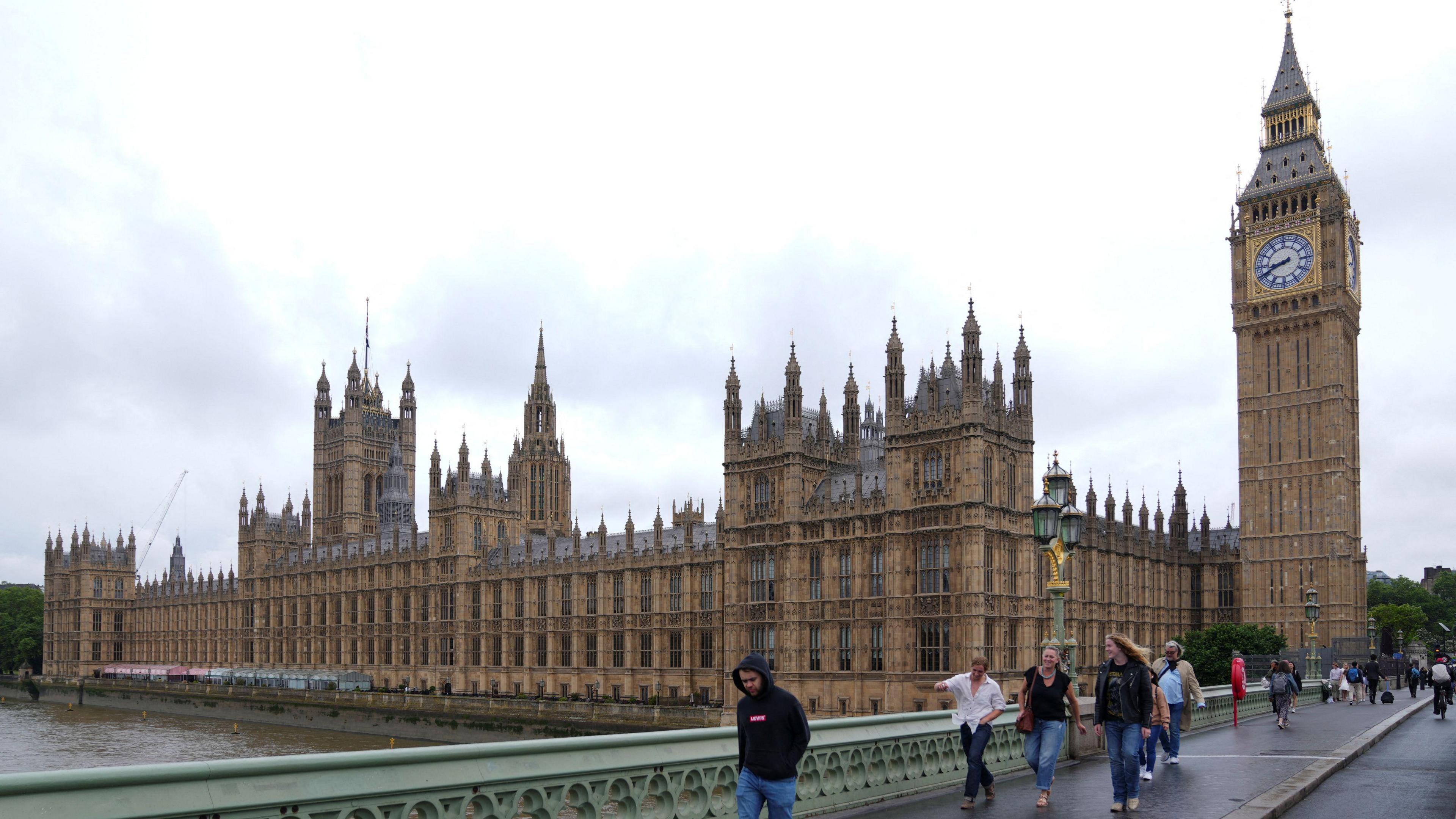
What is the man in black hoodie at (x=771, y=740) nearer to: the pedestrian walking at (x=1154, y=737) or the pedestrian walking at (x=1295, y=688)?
the pedestrian walking at (x=1154, y=737)

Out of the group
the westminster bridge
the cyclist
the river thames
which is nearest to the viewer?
the westminster bridge

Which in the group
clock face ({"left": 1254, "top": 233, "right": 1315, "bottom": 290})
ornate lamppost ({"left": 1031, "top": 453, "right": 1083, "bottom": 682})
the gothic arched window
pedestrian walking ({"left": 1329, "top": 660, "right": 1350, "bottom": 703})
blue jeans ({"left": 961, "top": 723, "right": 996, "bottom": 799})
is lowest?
pedestrian walking ({"left": 1329, "top": 660, "right": 1350, "bottom": 703})

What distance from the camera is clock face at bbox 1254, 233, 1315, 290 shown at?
275 feet

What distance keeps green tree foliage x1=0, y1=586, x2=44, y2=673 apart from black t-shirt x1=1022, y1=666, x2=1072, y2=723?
167 meters

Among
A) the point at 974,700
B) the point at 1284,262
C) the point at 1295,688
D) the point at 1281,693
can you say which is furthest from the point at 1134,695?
the point at 1284,262

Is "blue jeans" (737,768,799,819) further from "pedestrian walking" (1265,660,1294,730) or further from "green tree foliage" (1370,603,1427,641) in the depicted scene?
"green tree foliage" (1370,603,1427,641)

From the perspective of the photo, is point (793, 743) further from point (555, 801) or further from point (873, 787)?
point (873, 787)

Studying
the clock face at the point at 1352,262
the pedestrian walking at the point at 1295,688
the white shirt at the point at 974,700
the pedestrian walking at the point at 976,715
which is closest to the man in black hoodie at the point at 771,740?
the pedestrian walking at the point at 976,715

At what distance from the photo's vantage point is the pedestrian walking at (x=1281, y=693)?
29.4 meters

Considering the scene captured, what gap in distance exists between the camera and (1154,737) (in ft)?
61.1

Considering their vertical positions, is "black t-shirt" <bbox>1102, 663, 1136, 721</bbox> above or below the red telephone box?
above

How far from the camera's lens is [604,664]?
3051 inches

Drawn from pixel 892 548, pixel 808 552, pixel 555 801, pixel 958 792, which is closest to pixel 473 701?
pixel 808 552

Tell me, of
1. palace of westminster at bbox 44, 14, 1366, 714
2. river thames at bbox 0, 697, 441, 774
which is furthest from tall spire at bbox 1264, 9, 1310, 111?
river thames at bbox 0, 697, 441, 774
